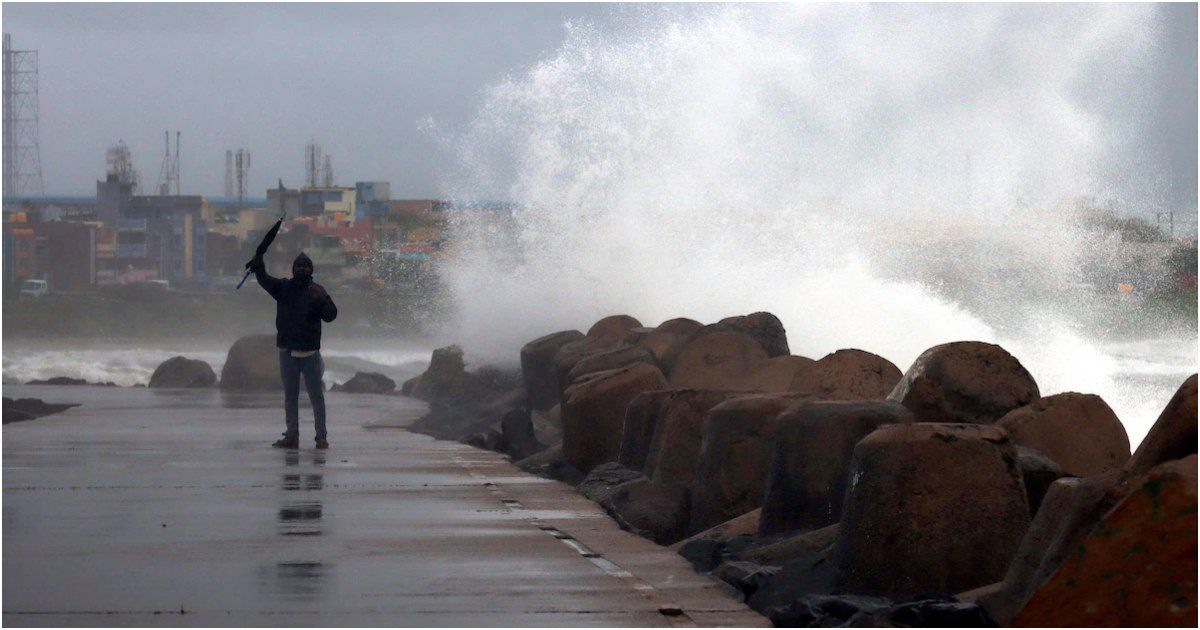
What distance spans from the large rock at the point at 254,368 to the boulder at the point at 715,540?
1931 cm

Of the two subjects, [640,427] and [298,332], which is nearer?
[640,427]

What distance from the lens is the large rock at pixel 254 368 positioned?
2769 centimetres

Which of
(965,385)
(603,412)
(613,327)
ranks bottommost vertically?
(603,412)

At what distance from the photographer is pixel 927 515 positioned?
6.99m

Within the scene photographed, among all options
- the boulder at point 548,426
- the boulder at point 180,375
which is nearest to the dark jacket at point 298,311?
the boulder at point 548,426

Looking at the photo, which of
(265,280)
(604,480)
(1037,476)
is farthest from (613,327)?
(1037,476)

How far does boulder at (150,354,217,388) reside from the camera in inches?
1168

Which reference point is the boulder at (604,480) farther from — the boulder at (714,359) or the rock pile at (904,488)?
the boulder at (714,359)

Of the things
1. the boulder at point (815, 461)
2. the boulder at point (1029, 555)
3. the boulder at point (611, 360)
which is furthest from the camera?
the boulder at point (611, 360)

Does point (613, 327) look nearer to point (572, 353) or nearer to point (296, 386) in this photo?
point (572, 353)

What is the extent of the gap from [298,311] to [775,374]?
11.7 ft

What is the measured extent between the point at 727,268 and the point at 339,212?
96440 millimetres

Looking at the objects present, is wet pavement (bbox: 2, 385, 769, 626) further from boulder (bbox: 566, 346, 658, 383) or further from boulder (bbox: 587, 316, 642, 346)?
boulder (bbox: 587, 316, 642, 346)

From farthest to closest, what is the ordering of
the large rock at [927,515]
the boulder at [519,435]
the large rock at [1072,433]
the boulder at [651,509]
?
the boulder at [519,435] → the boulder at [651,509] → the large rock at [1072,433] → the large rock at [927,515]
